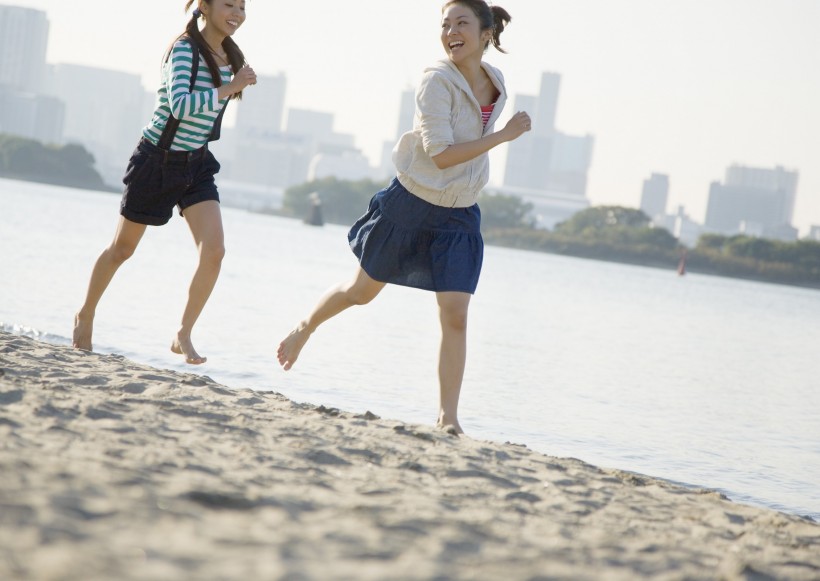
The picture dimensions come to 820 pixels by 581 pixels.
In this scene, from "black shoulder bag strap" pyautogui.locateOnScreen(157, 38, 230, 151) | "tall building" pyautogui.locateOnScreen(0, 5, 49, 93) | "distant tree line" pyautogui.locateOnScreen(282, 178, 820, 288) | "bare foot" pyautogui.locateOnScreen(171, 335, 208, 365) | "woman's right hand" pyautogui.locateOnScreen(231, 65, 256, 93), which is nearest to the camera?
"woman's right hand" pyautogui.locateOnScreen(231, 65, 256, 93)

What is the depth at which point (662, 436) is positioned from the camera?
20.8 ft

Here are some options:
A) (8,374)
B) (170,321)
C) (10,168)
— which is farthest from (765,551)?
(10,168)

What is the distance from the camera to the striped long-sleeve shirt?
4539mm

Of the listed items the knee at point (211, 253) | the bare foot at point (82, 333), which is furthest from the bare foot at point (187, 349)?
the bare foot at point (82, 333)

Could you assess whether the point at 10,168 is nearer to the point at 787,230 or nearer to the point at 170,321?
the point at 170,321

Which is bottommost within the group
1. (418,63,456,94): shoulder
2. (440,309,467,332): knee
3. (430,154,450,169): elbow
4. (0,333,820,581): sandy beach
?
(0,333,820,581): sandy beach

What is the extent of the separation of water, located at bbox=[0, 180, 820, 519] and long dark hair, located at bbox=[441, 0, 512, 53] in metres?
1.96

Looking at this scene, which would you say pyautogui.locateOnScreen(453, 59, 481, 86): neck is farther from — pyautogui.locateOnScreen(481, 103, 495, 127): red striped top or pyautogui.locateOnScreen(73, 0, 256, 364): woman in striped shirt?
pyautogui.locateOnScreen(73, 0, 256, 364): woman in striped shirt

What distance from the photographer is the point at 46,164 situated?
8944 cm

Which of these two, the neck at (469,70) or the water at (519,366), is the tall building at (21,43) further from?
the neck at (469,70)

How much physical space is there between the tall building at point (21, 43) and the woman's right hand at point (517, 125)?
168076 millimetres

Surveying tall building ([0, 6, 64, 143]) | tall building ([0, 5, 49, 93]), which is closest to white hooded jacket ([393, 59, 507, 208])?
tall building ([0, 6, 64, 143])

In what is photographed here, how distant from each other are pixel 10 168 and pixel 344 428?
90.5 m

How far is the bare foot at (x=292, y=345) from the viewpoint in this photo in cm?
485
